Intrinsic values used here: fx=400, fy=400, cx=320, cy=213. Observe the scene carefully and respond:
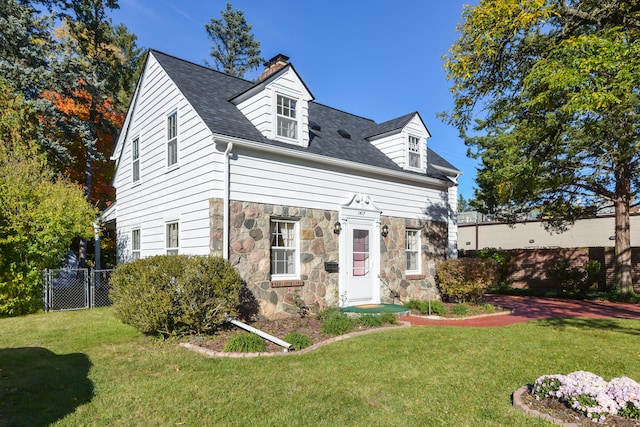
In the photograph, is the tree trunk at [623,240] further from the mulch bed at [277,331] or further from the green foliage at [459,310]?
the mulch bed at [277,331]

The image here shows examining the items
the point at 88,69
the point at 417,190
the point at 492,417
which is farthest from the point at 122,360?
the point at 88,69

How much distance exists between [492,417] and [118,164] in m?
14.4

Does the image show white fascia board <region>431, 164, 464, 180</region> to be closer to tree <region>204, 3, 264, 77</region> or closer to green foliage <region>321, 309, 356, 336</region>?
green foliage <region>321, 309, 356, 336</region>

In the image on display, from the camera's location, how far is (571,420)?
12.0ft

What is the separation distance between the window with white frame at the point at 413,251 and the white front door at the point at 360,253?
171 cm

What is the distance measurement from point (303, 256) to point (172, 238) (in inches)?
137

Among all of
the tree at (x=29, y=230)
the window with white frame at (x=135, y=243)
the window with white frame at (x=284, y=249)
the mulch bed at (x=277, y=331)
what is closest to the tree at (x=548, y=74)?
the window with white frame at (x=284, y=249)

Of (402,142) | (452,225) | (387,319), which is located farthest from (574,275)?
(387,319)

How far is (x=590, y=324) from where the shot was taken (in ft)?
31.0

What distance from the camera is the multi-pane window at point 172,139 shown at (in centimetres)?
1038

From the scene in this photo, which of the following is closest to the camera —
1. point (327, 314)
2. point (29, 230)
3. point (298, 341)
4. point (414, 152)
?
point (298, 341)

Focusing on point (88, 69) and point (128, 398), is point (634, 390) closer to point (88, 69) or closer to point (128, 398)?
point (128, 398)

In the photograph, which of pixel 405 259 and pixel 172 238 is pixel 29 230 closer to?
pixel 172 238

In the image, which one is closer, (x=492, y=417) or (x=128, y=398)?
(x=492, y=417)
